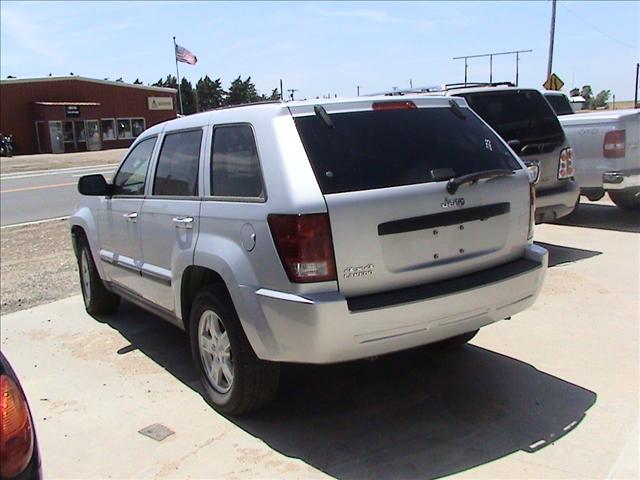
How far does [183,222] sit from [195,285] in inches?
16.5

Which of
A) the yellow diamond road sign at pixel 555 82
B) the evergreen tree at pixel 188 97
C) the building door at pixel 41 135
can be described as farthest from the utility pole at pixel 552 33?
the evergreen tree at pixel 188 97

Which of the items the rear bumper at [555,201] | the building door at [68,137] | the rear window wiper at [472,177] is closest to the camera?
the rear window wiper at [472,177]

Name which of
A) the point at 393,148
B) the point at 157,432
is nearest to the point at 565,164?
the point at 393,148

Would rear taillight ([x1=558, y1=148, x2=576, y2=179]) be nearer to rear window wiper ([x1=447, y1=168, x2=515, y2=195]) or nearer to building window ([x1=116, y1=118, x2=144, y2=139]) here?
rear window wiper ([x1=447, y1=168, x2=515, y2=195])

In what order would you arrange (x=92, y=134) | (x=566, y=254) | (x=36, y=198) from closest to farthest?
1. (x=566, y=254)
2. (x=36, y=198)
3. (x=92, y=134)

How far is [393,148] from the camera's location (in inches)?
140

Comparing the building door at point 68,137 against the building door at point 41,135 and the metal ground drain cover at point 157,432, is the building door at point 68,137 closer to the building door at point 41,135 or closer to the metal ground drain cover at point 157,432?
the building door at point 41,135

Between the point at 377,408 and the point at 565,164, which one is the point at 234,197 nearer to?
the point at 377,408

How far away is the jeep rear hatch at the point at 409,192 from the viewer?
10.5 feet

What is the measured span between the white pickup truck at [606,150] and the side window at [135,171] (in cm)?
623

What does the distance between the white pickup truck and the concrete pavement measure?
358cm

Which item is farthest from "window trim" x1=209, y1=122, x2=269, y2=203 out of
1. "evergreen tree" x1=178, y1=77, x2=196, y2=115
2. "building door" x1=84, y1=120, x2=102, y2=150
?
"evergreen tree" x1=178, y1=77, x2=196, y2=115

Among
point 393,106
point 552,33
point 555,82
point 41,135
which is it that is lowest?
point 41,135

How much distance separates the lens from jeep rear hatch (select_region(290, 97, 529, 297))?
3.20 m
